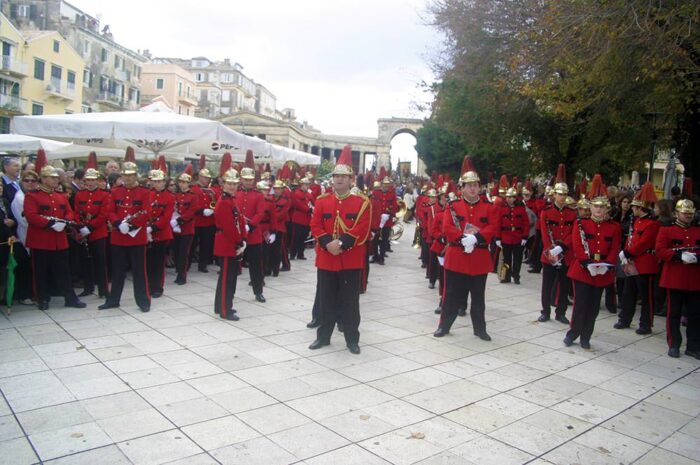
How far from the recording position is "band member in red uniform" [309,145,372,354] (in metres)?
6.77

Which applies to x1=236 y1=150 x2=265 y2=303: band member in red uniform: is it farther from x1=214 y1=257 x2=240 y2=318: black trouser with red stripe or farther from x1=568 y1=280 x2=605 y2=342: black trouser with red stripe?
x1=568 y1=280 x2=605 y2=342: black trouser with red stripe

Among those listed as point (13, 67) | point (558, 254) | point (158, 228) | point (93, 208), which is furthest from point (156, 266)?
point (13, 67)

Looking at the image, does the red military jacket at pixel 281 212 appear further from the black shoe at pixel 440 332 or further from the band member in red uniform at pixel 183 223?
the black shoe at pixel 440 332

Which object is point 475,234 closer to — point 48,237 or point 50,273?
point 48,237

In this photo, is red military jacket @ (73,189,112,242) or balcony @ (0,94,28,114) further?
balcony @ (0,94,28,114)

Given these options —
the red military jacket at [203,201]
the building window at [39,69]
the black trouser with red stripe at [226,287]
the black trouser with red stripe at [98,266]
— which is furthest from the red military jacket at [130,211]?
the building window at [39,69]

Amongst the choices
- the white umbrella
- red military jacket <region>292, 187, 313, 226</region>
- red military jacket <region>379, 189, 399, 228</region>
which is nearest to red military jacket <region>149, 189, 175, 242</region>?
red military jacket <region>292, 187, 313, 226</region>

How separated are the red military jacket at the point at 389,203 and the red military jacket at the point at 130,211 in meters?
7.68

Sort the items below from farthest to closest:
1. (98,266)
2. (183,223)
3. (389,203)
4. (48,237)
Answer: (389,203), (183,223), (98,266), (48,237)

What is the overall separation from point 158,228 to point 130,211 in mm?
912

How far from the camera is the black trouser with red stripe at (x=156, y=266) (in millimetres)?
9523

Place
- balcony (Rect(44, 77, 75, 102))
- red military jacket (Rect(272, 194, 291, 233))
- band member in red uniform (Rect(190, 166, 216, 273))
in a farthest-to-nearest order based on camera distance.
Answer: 1. balcony (Rect(44, 77, 75, 102))
2. red military jacket (Rect(272, 194, 291, 233))
3. band member in red uniform (Rect(190, 166, 216, 273))

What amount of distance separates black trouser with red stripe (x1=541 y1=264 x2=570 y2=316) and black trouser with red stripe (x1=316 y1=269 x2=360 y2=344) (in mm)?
3903

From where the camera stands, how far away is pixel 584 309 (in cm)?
747
